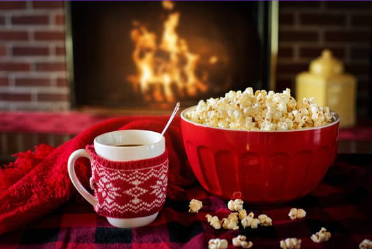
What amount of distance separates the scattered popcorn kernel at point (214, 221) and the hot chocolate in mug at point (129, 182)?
0.07 m

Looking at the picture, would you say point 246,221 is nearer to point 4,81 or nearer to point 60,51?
point 60,51

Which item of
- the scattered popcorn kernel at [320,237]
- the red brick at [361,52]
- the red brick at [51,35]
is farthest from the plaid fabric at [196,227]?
the red brick at [51,35]

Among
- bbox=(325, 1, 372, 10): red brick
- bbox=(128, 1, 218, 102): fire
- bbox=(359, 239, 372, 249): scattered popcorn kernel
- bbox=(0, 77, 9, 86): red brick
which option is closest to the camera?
bbox=(359, 239, 372, 249): scattered popcorn kernel

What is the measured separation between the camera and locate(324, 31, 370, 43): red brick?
7.63 feet

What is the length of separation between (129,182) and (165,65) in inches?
70.9

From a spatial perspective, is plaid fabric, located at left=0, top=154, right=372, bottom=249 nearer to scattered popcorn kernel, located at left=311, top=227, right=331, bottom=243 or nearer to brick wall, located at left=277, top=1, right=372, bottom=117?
scattered popcorn kernel, located at left=311, top=227, right=331, bottom=243

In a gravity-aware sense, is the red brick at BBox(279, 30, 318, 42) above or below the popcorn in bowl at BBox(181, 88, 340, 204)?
above

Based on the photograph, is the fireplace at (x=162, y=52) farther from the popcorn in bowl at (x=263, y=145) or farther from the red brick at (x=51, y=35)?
the popcorn in bowl at (x=263, y=145)

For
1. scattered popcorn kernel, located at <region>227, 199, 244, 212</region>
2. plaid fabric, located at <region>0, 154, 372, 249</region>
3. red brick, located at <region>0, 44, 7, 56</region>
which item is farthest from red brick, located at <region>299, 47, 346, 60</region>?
scattered popcorn kernel, located at <region>227, 199, 244, 212</region>

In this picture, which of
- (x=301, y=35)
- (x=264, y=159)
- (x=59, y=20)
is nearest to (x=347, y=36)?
(x=301, y=35)

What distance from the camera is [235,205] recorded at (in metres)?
0.74

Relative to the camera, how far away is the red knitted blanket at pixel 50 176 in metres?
0.72

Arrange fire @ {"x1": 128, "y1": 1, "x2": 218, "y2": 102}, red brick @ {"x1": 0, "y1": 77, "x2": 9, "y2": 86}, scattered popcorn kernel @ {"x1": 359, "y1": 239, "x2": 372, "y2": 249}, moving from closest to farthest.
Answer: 1. scattered popcorn kernel @ {"x1": 359, "y1": 239, "x2": 372, "y2": 249}
2. fire @ {"x1": 128, "y1": 1, "x2": 218, "y2": 102}
3. red brick @ {"x1": 0, "y1": 77, "x2": 9, "y2": 86}

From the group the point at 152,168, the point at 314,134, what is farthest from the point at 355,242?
the point at 152,168
